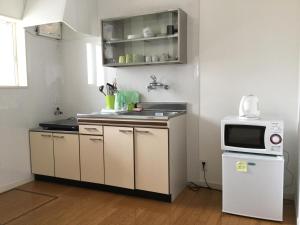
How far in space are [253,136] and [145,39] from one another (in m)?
1.60

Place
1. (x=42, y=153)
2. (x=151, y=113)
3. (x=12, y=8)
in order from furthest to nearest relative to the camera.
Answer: (x=42, y=153) → (x=12, y=8) → (x=151, y=113)

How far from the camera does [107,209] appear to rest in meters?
2.69

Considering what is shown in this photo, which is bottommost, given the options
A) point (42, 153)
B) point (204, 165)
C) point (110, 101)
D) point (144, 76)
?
point (204, 165)

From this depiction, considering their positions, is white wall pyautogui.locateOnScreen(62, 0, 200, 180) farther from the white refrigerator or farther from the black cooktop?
the white refrigerator

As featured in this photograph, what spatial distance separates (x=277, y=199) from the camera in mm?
2355

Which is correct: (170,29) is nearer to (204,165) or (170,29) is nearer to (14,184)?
(204,165)

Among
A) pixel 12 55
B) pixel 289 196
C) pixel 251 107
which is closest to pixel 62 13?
pixel 12 55

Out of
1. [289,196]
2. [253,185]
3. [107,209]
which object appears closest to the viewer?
[253,185]

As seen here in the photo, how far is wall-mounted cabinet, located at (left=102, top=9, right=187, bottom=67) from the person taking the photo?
3.03 meters

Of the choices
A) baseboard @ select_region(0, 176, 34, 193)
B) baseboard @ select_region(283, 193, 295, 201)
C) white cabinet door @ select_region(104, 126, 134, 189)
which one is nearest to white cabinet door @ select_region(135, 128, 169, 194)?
white cabinet door @ select_region(104, 126, 134, 189)

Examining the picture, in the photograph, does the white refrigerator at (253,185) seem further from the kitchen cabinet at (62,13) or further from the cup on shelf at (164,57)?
the kitchen cabinet at (62,13)

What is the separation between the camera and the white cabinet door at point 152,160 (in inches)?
108

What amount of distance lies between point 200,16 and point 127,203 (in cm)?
214

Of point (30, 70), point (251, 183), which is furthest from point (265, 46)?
point (30, 70)
